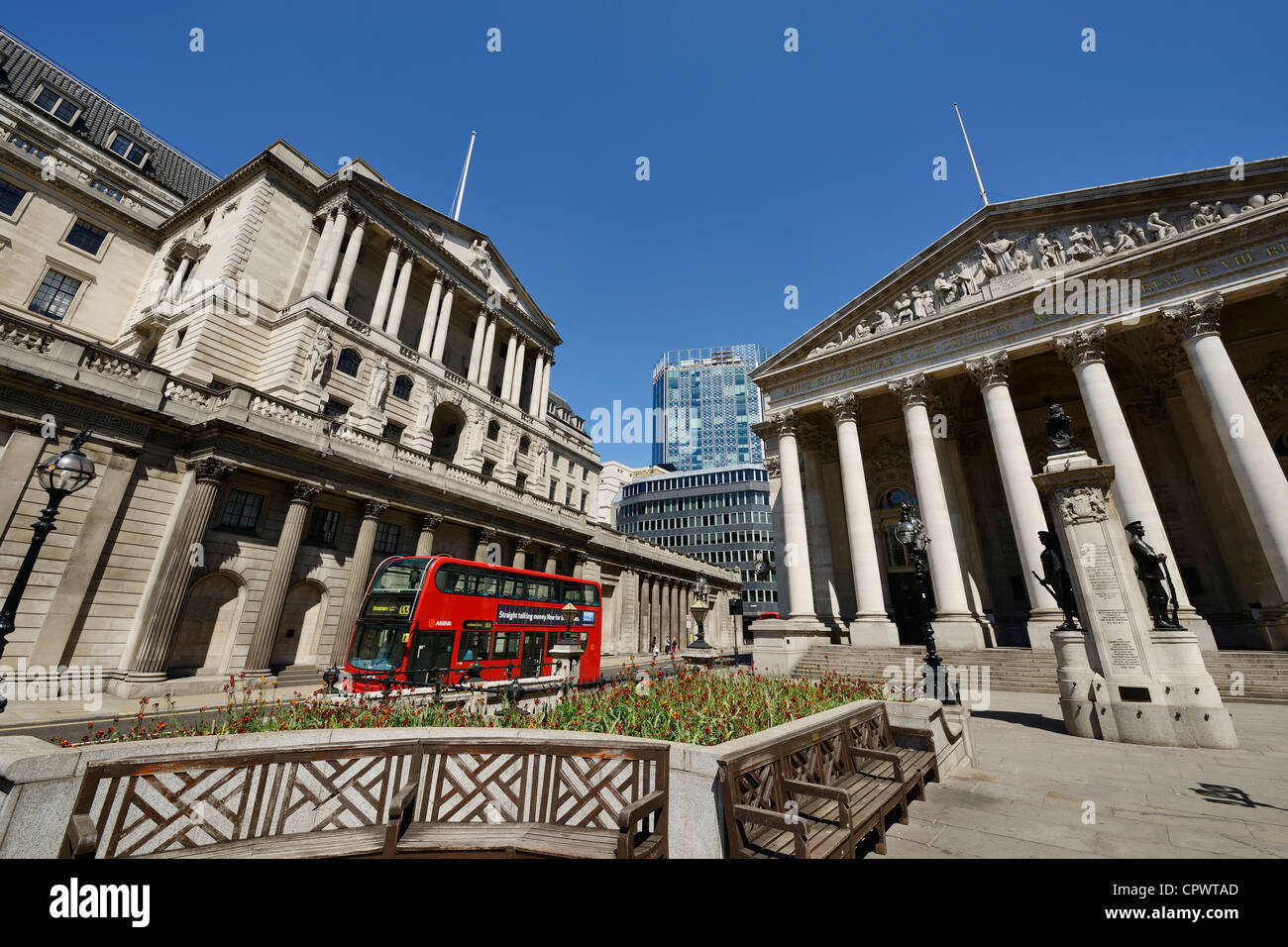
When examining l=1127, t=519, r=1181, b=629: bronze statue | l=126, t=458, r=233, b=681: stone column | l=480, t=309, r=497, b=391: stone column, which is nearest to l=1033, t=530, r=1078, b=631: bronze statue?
l=1127, t=519, r=1181, b=629: bronze statue

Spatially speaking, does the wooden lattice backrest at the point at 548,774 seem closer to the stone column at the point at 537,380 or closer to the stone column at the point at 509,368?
the stone column at the point at 509,368

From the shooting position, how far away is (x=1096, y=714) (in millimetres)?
9477

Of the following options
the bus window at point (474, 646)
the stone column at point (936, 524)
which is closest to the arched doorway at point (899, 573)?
the stone column at point (936, 524)

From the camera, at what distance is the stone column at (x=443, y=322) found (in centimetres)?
3126

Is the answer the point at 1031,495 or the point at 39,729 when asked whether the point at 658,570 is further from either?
the point at 39,729

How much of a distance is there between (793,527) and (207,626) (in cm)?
2363

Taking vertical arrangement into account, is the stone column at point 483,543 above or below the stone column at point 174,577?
above

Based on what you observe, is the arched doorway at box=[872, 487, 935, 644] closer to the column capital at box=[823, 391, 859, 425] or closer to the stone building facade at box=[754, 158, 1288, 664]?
the stone building facade at box=[754, 158, 1288, 664]

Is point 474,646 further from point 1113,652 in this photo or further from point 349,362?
point 349,362

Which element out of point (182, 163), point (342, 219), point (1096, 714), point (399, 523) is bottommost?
point (1096, 714)

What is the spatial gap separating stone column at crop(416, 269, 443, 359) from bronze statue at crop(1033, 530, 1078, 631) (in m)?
30.7

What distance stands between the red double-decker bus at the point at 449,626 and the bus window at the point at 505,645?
0.10ft
